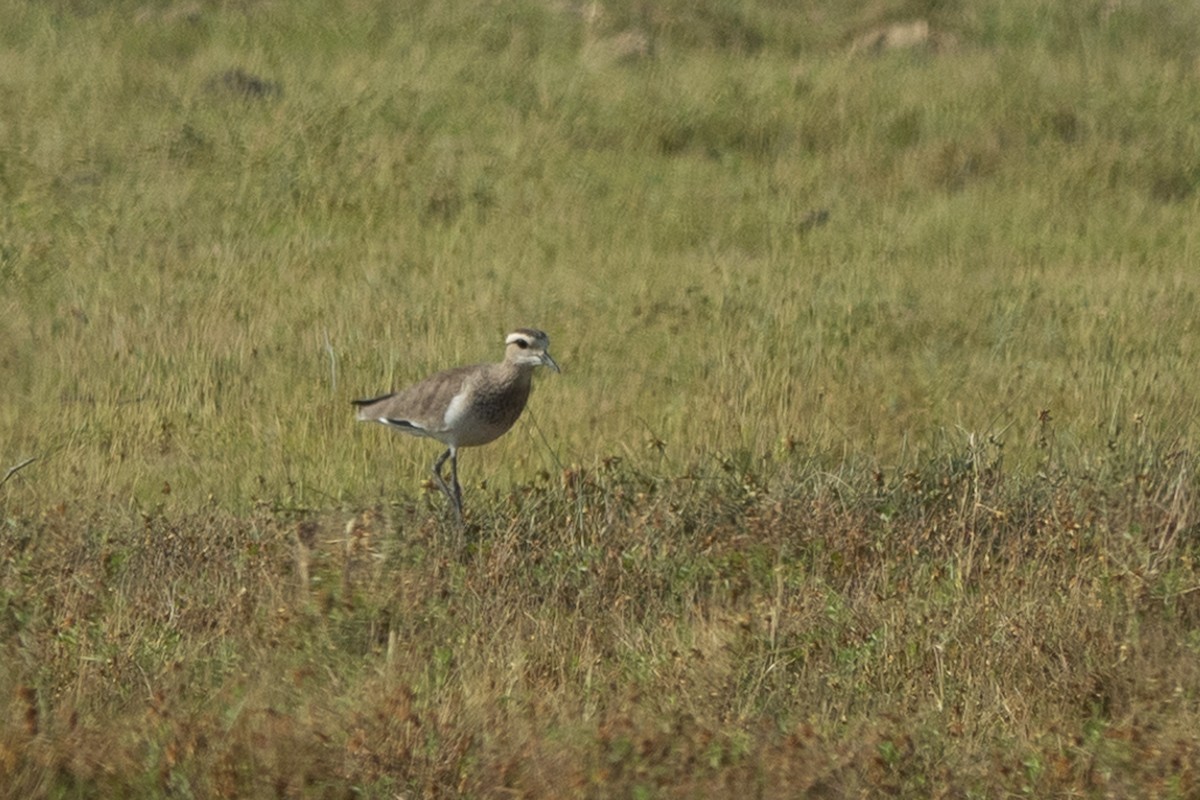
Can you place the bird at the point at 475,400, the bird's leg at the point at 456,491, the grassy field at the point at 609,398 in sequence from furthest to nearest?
the bird at the point at 475,400
the bird's leg at the point at 456,491
the grassy field at the point at 609,398

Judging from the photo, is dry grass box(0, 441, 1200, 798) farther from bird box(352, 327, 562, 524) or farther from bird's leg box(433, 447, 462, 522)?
bird box(352, 327, 562, 524)

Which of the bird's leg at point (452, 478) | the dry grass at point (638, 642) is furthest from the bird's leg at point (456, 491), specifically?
the dry grass at point (638, 642)

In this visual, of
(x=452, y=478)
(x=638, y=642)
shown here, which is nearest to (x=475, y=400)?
(x=452, y=478)

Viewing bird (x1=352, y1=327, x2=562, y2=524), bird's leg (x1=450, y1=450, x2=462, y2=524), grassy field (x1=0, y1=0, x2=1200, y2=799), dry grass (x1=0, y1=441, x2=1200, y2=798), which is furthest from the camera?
bird (x1=352, y1=327, x2=562, y2=524)

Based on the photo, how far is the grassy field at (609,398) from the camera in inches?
224

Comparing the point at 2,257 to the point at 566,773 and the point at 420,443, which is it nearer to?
the point at 420,443

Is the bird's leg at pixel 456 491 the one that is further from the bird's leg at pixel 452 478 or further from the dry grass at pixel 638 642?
the dry grass at pixel 638 642

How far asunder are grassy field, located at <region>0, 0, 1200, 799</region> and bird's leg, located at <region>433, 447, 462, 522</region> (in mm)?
126

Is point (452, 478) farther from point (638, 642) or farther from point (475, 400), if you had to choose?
point (638, 642)

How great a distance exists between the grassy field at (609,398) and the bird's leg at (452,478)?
0.41 feet

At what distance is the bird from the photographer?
794 centimetres

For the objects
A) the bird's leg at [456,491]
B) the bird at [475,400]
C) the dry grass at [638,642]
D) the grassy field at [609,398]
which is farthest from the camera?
the bird at [475,400]

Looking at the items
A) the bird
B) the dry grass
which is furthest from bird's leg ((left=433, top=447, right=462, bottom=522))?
the dry grass

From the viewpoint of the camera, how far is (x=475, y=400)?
26.1ft
